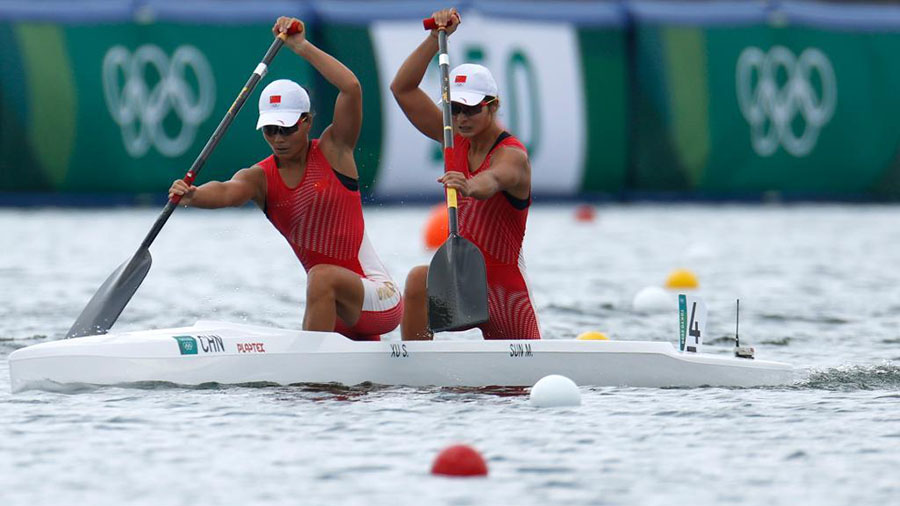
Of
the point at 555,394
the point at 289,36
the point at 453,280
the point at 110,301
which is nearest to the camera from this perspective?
the point at 555,394

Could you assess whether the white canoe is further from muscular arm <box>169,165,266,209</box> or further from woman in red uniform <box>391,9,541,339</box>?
muscular arm <box>169,165,266,209</box>

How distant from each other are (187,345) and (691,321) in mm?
2435

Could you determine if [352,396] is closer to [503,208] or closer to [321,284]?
[321,284]

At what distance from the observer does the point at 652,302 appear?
12.3 meters

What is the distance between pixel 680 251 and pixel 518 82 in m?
4.61

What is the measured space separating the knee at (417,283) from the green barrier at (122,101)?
11.7m

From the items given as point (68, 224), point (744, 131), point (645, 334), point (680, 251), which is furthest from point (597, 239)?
point (645, 334)

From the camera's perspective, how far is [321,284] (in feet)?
25.8

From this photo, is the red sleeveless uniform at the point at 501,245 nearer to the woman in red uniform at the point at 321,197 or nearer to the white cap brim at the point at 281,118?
the woman in red uniform at the point at 321,197

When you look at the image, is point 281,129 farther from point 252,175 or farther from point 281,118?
point 252,175

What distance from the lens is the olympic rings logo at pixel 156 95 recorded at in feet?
65.0

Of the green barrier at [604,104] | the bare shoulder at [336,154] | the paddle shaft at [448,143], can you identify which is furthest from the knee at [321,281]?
the green barrier at [604,104]

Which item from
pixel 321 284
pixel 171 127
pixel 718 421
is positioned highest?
pixel 171 127

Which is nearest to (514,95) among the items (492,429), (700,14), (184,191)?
(700,14)
